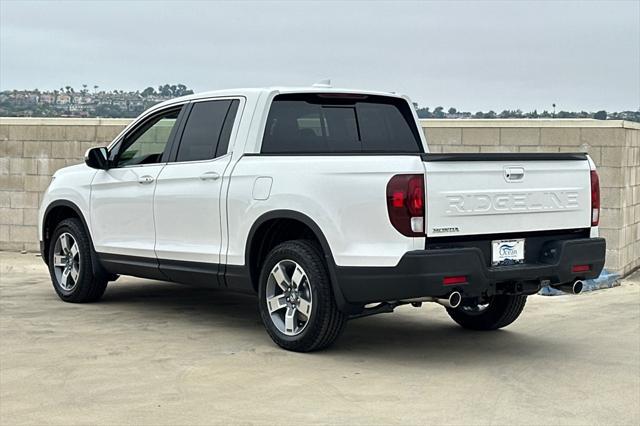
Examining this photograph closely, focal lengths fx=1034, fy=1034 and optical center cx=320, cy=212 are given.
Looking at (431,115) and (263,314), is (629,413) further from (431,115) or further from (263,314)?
(431,115)

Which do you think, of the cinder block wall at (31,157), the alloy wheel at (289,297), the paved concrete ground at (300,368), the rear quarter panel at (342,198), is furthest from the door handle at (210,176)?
the cinder block wall at (31,157)

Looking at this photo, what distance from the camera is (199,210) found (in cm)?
844

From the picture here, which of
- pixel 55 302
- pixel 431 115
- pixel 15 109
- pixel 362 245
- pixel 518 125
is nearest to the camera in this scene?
pixel 362 245

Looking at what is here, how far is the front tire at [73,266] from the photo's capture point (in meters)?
9.80

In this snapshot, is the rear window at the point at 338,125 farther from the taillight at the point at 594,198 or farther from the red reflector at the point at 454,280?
the red reflector at the point at 454,280

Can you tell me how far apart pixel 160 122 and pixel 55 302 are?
6.98 ft

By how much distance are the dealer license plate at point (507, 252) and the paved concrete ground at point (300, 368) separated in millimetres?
748

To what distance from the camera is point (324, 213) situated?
287 inches

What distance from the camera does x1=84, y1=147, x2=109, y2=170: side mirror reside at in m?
9.52

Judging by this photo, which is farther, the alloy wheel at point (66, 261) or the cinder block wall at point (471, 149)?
the cinder block wall at point (471, 149)

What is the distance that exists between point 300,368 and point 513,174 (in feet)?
6.68

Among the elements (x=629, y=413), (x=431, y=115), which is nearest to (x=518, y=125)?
(x=431, y=115)

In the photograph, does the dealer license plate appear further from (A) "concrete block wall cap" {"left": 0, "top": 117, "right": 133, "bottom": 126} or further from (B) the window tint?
(A) "concrete block wall cap" {"left": 0, "top": 117, "right": 133, "bottom": 126}

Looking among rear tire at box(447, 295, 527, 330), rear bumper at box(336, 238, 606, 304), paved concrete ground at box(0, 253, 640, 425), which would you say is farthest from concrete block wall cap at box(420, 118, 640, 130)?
rear bumper at box(336, 238, 606, 304)
